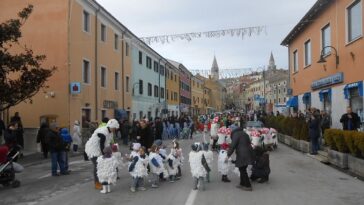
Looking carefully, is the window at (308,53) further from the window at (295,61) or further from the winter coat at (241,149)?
the winter coat at (241,149)

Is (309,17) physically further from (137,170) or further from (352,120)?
(137,170)

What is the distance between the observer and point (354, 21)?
19.6 m

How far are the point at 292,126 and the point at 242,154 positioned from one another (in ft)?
43.1

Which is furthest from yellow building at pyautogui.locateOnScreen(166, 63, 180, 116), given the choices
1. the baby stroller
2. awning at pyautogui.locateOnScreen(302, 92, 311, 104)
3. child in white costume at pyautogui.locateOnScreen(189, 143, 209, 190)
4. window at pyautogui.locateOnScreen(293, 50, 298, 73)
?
child in white costume at pyautogui.locateOnScreen(189, 143, 209, 190)

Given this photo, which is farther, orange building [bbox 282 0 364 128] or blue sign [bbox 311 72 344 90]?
blue sign [bbox 311 72 344 90]

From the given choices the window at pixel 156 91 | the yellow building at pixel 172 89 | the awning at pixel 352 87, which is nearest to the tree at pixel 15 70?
the awning at pixel 352 87

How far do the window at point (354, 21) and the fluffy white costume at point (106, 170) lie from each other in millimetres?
12632

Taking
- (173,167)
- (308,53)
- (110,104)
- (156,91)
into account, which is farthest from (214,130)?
(156,91)

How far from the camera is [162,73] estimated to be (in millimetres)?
54969

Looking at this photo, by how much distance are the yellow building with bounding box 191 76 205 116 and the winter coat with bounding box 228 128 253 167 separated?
7237 centimetres

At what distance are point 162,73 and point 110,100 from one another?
22199 millimetres

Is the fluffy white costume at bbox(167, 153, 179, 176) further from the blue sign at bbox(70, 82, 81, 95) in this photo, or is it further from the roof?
the blue sign at bbox(70, 82, 81, 95)

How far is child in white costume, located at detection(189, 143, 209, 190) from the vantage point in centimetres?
1064

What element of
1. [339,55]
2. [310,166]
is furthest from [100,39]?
[310,166]
